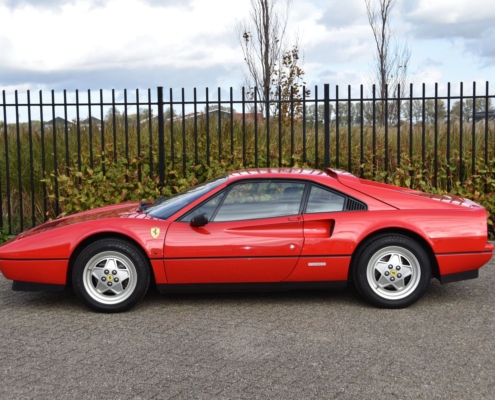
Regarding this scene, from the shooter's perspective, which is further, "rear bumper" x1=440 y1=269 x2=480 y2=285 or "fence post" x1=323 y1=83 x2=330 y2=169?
"fence post" x1=323 y1=83 x2=330 y2=169

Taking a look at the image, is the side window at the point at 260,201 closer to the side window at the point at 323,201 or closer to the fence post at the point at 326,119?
the side window at the point at 323,201

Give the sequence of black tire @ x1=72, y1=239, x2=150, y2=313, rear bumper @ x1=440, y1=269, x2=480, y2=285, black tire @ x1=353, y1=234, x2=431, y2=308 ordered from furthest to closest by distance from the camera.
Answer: rear bumper @ x1=440, y1=269, x2=480, y2=285 < black tire @ x1=353, y1=234, x2=431, y2=308 < black tire @ x1=72, y1=239, x2=150, y2=313

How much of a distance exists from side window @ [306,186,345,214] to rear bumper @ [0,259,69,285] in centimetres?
223

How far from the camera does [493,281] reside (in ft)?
24.1

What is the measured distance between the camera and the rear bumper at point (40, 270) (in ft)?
19.6

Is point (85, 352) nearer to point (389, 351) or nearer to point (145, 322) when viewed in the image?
point (145, 322)

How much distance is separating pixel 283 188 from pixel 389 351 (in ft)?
6.27

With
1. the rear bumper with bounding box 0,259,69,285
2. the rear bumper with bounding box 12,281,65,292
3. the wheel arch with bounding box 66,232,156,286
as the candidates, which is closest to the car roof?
the wheel arch with bounding box 66,232,156,286

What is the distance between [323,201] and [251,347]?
172cm

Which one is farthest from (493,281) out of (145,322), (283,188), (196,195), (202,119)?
(202,119)

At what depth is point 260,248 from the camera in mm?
5965

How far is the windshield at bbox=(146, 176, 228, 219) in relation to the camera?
6215mm

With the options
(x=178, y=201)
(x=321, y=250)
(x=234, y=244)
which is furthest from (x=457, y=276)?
(x=178, y=201)

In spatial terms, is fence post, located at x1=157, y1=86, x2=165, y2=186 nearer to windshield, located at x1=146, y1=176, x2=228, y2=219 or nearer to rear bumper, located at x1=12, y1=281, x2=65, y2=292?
windshield, located at x1=146, y1=176, x2=228, y2=219
